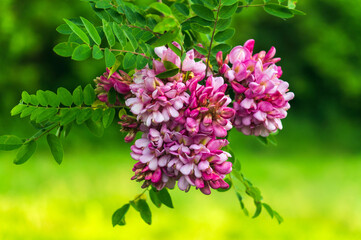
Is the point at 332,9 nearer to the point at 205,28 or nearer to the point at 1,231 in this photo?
the point at 1,231

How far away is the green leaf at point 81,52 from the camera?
4.26 ft

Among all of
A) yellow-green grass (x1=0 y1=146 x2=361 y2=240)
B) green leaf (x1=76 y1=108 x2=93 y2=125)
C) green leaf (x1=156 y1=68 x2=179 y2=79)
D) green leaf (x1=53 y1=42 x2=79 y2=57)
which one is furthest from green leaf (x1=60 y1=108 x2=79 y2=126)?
yellow-green grass (x1=0 y1=146 x2=361 y2=240)

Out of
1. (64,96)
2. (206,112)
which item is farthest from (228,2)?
Result: (64,96)

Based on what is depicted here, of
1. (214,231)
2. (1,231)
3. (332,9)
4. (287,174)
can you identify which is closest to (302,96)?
(332,9)

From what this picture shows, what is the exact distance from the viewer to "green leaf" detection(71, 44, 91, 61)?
Result: 130 cm

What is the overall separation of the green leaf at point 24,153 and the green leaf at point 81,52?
1.34ft

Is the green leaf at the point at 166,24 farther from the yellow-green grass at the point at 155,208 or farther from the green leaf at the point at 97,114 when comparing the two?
the yellow-green grass at the point at 155,208

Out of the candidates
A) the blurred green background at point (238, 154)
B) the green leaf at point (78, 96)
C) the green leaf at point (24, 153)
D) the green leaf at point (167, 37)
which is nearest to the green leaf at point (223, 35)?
the green leaf at point (167, 37)

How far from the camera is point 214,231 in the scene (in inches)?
157

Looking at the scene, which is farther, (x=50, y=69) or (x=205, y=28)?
(x=50, y=69)

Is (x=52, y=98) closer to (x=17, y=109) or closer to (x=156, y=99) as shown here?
(x=17, y=109)

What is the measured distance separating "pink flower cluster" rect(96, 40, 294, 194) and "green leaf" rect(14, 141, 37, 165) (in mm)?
340

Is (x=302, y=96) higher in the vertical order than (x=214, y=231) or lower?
lower

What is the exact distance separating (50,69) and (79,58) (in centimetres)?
722
